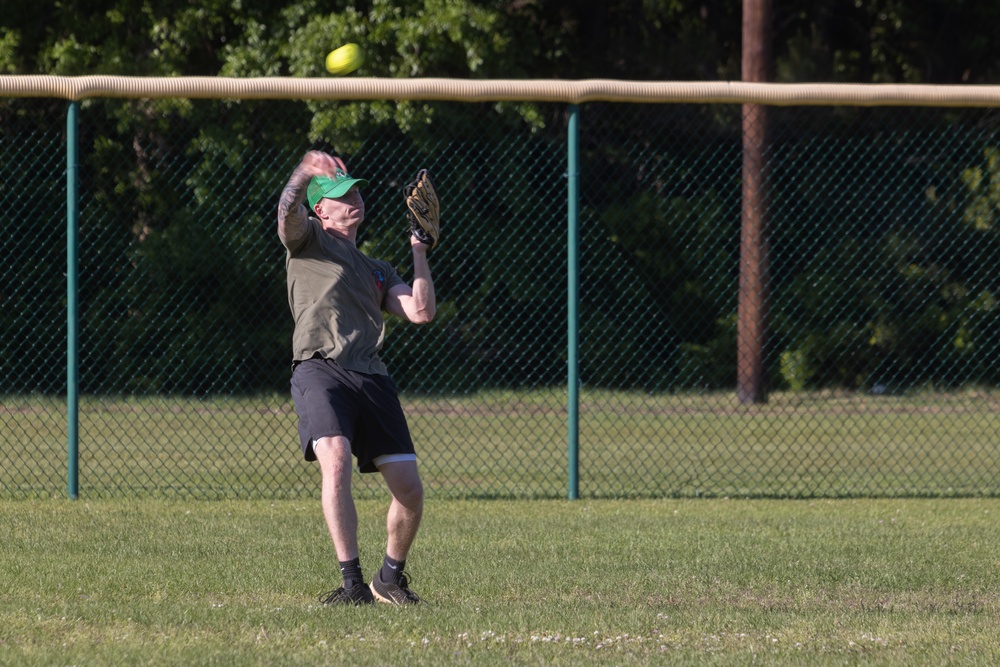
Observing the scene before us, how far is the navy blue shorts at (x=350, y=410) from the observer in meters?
4.77

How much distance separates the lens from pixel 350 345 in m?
4.91

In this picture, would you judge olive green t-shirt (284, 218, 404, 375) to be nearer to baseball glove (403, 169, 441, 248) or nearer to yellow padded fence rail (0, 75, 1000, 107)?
baseball glove (403, 169, 441, 248)

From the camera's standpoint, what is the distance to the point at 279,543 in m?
6.18

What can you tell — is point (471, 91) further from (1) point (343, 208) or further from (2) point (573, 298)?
(1) point (343, 208)

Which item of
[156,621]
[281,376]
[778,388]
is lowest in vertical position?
[778,388]

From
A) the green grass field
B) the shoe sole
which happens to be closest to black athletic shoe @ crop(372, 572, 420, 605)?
the shoe sole

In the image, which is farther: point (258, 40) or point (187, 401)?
point (258, 40)

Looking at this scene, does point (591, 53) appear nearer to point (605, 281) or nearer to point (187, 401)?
point (605, 281)

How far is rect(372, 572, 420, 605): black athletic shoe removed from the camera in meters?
4.88

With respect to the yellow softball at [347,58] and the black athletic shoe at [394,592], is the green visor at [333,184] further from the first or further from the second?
the yellow softball at [347,58]

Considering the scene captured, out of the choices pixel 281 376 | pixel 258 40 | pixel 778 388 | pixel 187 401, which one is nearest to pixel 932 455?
pixel 778 388

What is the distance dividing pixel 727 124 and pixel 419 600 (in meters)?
11.2

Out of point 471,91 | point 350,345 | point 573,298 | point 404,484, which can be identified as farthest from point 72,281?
point 404,484

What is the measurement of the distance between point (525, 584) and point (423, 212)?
1631 mm
